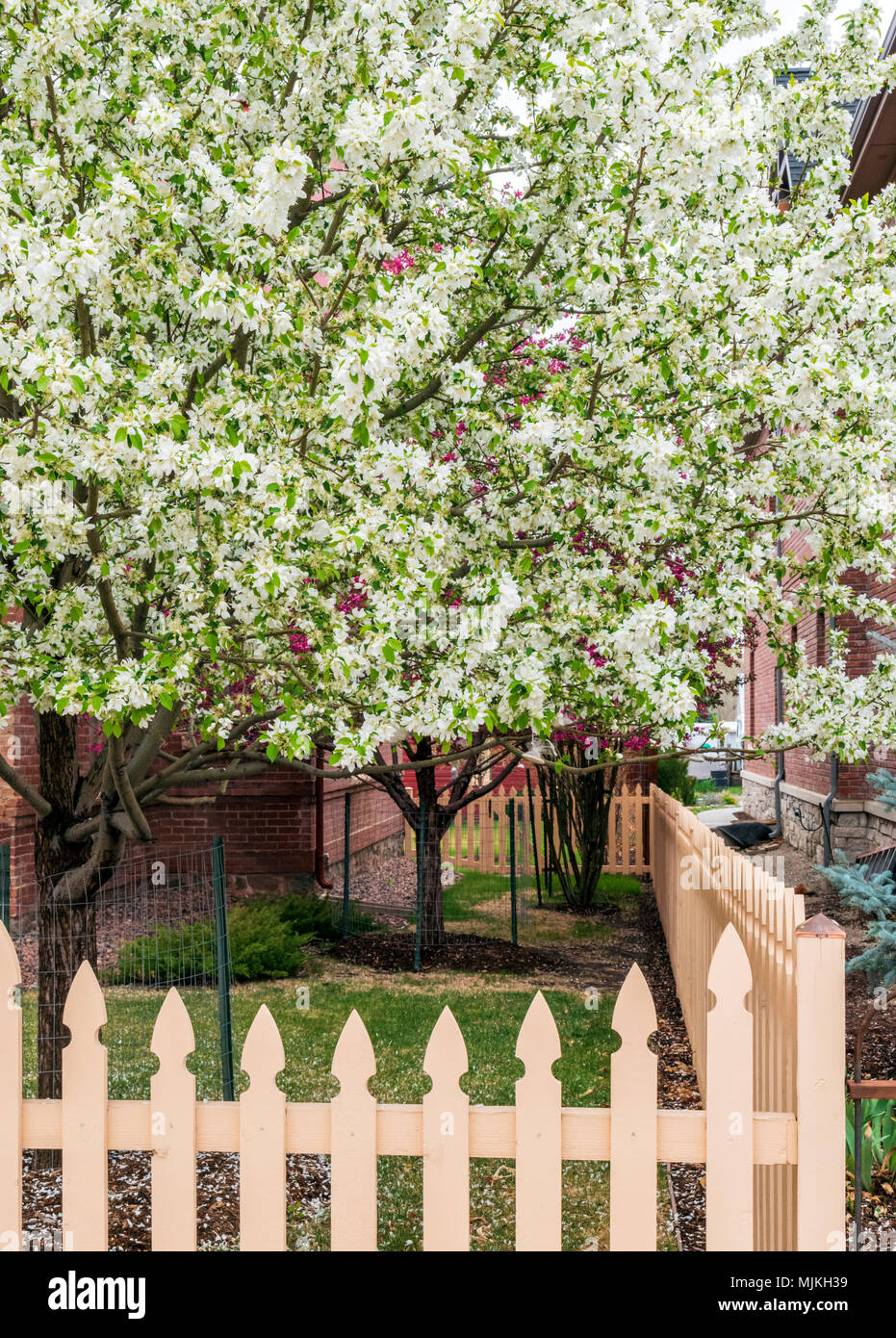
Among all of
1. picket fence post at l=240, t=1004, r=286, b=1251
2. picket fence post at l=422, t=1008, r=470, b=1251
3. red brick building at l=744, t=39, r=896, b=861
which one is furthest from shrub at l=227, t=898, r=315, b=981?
picket fence post at l=422, t=1008, r=470, b=1251

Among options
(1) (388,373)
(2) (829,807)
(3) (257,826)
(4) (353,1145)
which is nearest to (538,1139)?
(4) (353,1145)

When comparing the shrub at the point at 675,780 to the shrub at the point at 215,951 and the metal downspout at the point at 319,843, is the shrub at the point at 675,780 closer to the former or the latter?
the metal downspout at the point at 319,843

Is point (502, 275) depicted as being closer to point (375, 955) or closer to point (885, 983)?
point (885, 983)

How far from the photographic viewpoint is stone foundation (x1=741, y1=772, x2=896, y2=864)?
39.7 ft

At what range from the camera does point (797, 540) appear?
16.0m

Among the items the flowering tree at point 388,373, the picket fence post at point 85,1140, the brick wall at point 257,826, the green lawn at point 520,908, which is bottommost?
the green lawn at point 520,908

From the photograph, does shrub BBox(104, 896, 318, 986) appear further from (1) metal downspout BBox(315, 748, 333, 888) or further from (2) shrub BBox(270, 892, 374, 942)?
(1) metal downspout BBox(315, 748, 333, 888)

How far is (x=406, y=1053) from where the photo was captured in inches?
262

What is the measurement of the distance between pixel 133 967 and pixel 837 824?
29.5 ft

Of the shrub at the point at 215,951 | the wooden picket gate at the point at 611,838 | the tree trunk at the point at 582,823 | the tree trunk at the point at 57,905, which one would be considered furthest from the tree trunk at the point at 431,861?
the tree trunk at the point at 57,905

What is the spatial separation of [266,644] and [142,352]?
112 centimetres

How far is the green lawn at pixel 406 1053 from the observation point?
4.53m

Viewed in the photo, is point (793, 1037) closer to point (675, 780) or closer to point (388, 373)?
point (388, 373)

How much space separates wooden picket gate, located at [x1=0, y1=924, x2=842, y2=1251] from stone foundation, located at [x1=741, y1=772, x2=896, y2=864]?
863 centimetres
